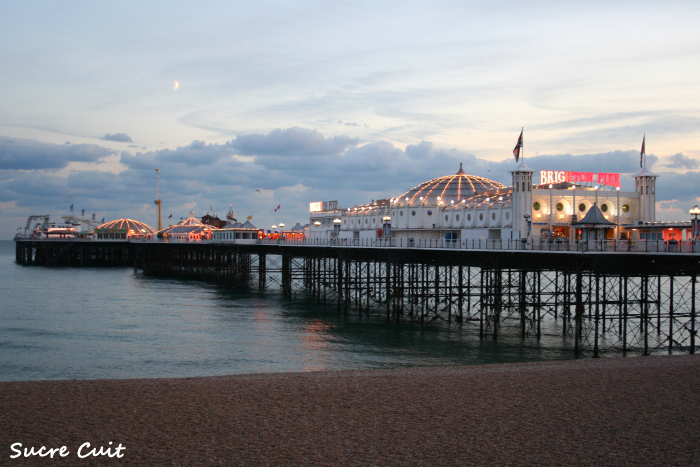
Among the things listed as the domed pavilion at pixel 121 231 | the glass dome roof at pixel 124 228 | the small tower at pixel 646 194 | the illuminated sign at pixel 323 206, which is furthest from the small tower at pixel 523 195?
the glass dome roof at pixel 124 228

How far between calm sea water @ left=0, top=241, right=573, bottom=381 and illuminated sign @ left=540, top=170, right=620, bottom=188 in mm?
13864

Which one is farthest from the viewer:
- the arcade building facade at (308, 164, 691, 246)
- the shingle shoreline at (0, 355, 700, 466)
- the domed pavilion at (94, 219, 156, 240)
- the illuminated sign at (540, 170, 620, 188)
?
the domed pavilion at (94, 219, 156, 240)

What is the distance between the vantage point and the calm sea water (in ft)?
93.6

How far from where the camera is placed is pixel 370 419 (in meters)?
14.6

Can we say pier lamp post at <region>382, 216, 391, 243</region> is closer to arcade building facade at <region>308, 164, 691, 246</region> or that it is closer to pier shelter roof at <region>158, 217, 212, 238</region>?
arcade building facade at <region>308, 164, 691, 246</region>

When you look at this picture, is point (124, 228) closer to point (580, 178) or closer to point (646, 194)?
point (580, 178)

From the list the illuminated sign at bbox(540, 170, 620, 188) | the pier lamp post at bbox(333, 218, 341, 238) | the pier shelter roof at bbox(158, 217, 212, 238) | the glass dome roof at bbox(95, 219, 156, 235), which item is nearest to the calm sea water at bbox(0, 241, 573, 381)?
the illuminated sign at bbox(540, 170, 620, 188)

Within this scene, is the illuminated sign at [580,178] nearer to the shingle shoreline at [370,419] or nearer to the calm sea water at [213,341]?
the calm sea water at [213,341]

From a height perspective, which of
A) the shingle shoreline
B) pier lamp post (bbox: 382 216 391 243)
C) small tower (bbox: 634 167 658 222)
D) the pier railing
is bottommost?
the shingle shoreline

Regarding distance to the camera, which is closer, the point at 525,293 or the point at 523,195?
the point at 525,293

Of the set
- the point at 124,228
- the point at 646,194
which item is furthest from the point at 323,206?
the point at 124,228

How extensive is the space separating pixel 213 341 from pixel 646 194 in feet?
102

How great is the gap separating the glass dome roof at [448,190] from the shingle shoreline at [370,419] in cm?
4174

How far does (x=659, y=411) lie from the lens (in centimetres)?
1524
